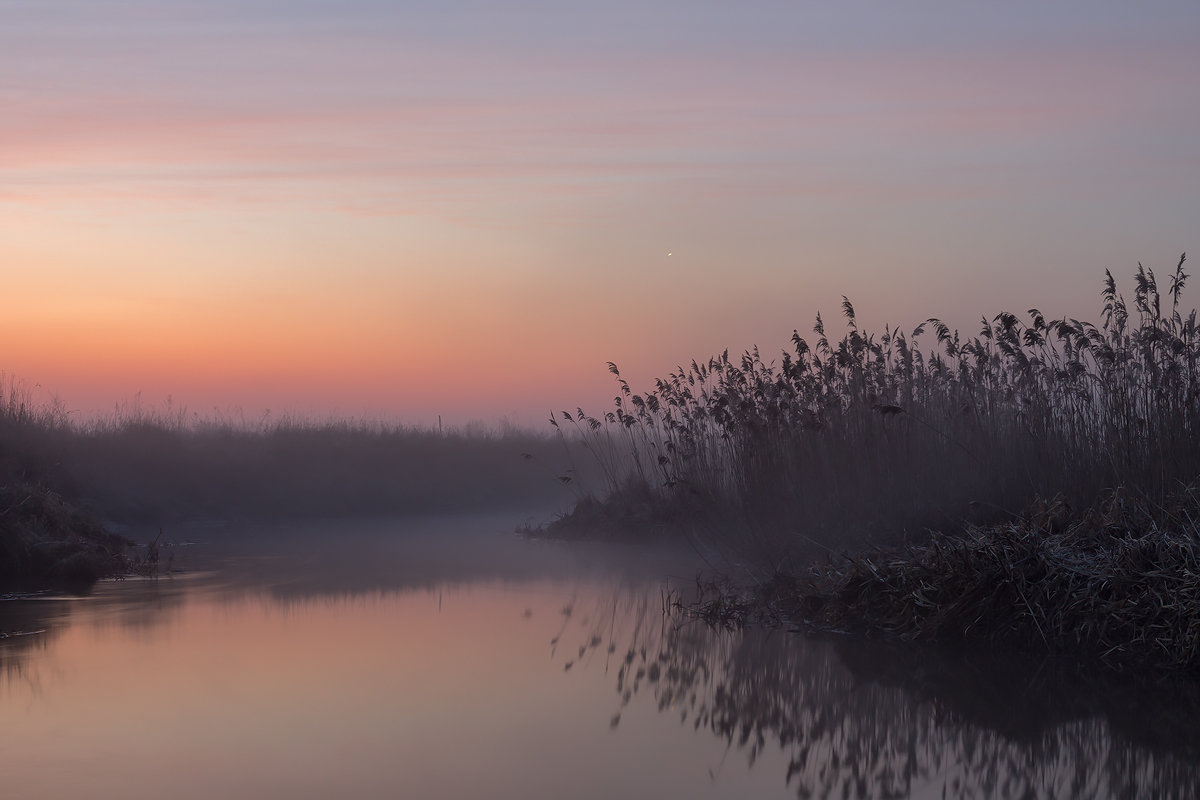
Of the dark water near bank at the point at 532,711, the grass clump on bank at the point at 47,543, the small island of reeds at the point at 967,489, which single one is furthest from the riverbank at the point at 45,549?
the small island of reeds at the point at 967,489

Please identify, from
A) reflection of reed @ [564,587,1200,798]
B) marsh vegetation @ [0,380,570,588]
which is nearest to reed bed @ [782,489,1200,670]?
reflection of reed @ [564,587,1200,798]

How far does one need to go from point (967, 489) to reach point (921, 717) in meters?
3.26

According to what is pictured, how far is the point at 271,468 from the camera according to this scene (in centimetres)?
2208

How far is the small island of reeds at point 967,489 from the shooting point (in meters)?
6.48

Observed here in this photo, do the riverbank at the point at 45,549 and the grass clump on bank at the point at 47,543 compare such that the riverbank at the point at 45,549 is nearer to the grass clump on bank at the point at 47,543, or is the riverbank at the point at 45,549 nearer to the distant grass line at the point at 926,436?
the grass clump on bank at the point at 47,543

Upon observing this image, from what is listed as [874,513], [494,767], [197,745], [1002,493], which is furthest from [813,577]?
[197,745]

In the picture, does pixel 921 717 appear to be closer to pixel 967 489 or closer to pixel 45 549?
pixel 967 489

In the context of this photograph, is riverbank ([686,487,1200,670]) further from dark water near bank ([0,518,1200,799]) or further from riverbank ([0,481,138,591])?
riverbank ([0,481,138,591])

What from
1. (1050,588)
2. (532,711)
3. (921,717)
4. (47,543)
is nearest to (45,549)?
(47,543)

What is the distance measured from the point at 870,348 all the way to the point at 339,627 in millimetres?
4895

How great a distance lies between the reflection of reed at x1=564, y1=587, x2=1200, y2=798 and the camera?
446cm

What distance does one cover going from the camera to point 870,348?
31.0 ft

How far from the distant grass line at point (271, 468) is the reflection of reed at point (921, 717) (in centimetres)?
1053

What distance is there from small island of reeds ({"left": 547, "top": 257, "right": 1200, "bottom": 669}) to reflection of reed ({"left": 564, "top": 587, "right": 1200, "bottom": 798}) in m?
0.41
